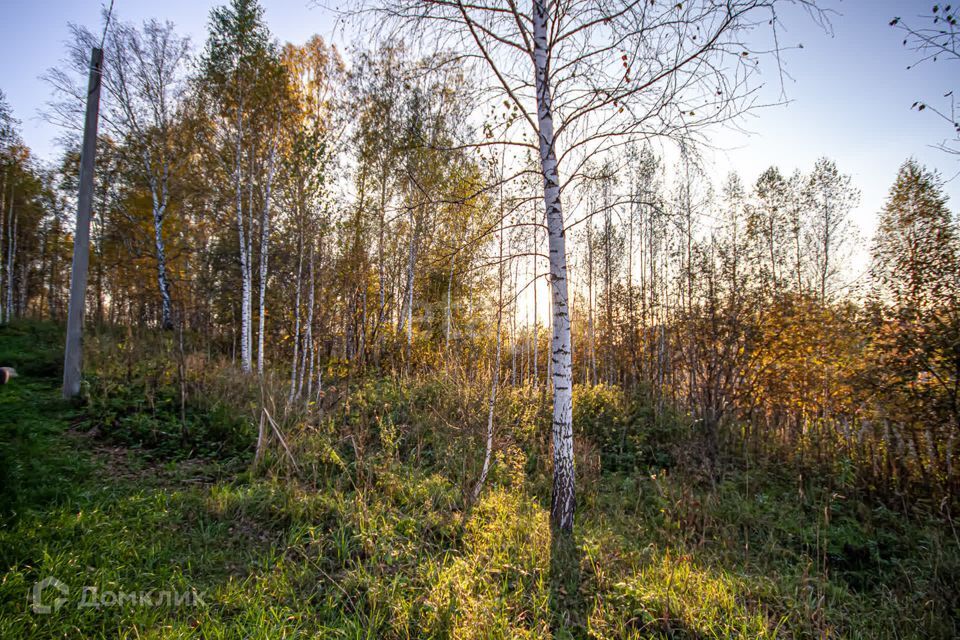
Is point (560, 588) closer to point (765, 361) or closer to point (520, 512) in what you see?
point (520, 512)

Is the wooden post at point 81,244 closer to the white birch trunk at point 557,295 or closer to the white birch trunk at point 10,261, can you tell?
the white birch trunk at point 557,295

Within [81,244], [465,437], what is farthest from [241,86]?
[465,437]

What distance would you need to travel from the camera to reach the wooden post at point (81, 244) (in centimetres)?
581

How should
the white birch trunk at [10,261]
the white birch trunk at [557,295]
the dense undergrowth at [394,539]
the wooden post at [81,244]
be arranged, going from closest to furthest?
the dense undergrowth at [394,539]
the white birch trunk at [557,295]
the wooden post at [81,244]
the white birch trunk at [10,261]

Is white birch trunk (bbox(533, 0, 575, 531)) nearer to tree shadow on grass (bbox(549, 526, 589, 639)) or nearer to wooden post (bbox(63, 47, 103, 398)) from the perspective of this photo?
tree shadow on grass (bbox(549, 526, 589, 639))

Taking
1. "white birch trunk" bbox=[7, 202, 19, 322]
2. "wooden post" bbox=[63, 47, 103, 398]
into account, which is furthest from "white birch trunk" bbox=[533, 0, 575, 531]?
"white birch trunk" bbox=[7, 202, 19, 322]

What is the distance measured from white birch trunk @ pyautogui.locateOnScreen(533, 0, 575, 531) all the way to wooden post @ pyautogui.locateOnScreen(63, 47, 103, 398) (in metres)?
7.60

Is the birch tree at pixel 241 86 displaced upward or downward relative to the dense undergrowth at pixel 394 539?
upward

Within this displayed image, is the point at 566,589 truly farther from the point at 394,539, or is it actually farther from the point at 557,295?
the point at 557,295

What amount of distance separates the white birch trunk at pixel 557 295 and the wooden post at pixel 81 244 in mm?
7595

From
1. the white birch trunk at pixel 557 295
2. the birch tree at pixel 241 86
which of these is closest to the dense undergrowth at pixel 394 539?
the white birch trunk at pixel 557 295

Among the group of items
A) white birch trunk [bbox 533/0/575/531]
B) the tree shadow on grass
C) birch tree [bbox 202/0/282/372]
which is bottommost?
the tree shadow on grass

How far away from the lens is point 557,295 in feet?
12.5

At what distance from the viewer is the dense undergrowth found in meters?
2.51
